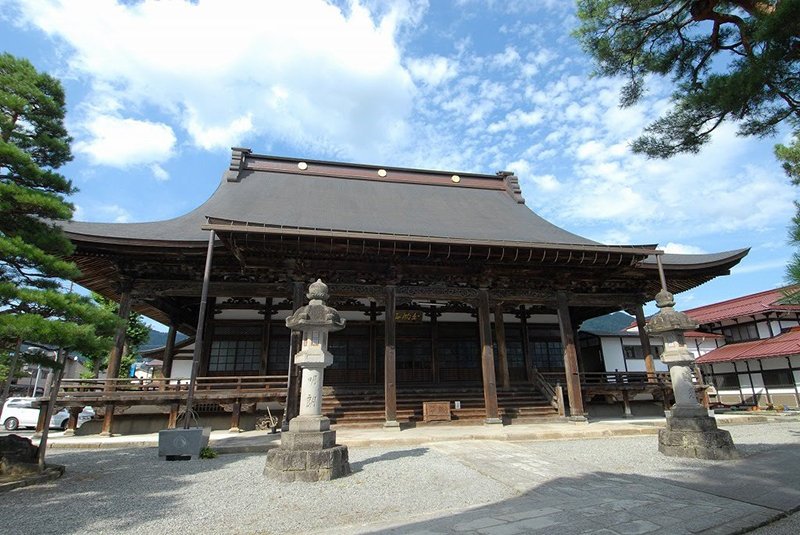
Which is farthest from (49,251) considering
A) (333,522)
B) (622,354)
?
(622,354)

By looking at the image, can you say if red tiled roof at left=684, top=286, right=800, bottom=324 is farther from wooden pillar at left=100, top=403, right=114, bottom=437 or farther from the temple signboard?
wooden pillar at left=100, top=403, right=114, bottom=437

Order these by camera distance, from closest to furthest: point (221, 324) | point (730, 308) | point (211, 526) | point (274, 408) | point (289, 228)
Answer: point (211, 526) → point (289, 228) → point (274, 408) → point (221, 324) → point (730, 308)

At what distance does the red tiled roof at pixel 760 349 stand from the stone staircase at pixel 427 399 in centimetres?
1249

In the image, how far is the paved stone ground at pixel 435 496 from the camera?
3.83 m

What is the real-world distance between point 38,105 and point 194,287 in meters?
5.90

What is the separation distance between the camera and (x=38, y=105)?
21.4 feet

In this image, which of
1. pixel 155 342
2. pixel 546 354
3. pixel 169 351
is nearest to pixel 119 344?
pixel 169 351

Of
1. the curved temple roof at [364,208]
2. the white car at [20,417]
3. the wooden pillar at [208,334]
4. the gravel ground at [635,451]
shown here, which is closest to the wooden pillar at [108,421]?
the wooden pillar at [208,334]

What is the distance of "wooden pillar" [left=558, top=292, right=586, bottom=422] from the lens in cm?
1199

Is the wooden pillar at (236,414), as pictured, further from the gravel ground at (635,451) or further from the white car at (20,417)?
the white car at (20,417)

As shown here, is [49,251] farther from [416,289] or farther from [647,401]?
[647,401]

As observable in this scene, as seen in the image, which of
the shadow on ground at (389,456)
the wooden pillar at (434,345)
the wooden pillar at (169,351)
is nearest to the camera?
the shadow on ground at (389,456)

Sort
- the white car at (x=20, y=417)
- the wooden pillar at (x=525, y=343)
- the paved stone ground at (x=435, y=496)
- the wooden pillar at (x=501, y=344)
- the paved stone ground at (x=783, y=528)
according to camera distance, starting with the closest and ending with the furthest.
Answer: the paved stone ground at (x=783, y=528)
the paved stone ground at (x=435, y=496)
the wooden pillar at (x=501, y=344)
the wooden pillar at (x=525, y=343)
the white car at (x=20, y=417)

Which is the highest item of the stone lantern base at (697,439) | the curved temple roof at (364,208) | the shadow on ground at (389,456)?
the curved temple roof at (364,208)
